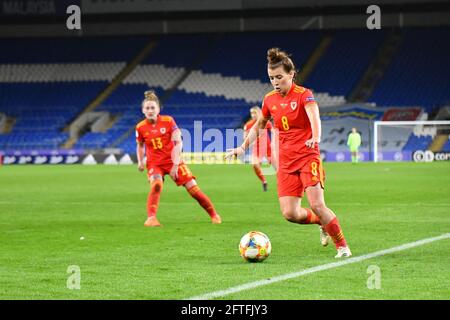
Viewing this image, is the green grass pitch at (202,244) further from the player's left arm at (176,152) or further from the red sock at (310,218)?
the player's left arm at (176,152)

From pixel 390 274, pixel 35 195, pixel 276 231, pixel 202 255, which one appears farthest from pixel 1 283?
pixel 35 195

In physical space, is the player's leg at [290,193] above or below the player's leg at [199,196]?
below

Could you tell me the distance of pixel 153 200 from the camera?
14617 mm

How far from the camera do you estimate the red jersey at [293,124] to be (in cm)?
978

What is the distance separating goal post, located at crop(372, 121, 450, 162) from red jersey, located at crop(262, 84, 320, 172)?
33.8 metres

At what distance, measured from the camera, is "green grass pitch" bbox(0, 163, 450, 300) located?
25.7 feet

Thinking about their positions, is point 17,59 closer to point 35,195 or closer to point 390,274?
point 35,195

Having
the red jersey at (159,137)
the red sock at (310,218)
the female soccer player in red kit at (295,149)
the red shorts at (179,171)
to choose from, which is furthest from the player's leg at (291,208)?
the red jersey at (159,137)

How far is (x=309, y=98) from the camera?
9695mm

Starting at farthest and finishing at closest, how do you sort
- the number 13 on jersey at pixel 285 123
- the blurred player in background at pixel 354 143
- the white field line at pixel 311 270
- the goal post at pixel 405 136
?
the goal post at pixel 405 136 → the blurred player in background at pixel 354 143 → the number 13 on jersey at pixel 285 123 → the white field line at pixel 311 270

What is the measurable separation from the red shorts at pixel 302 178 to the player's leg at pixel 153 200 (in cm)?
477

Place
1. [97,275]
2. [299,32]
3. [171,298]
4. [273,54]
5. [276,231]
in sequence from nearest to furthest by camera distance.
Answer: [171,298] → [97,275] → [273,54] → [276,231] → [299,32]

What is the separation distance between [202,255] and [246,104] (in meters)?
39.6

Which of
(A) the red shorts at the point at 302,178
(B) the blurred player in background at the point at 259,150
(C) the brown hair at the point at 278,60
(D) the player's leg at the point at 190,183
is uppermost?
(B) the blurred player in background at the point at 259,150
